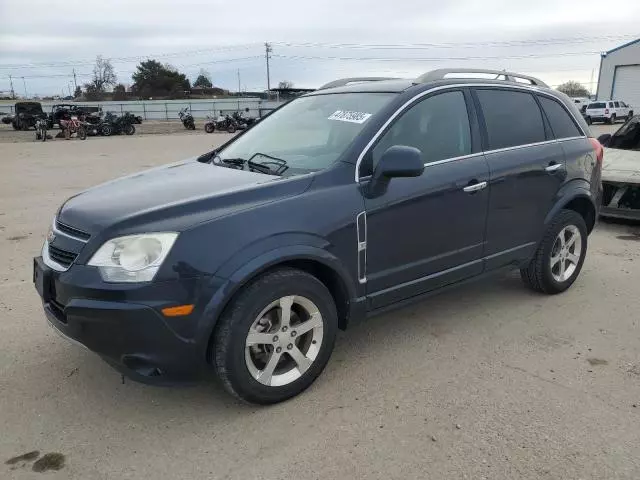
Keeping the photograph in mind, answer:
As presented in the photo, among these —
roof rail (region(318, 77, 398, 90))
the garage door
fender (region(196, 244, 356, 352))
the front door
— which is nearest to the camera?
fender (region(196, 244, 356, 352))

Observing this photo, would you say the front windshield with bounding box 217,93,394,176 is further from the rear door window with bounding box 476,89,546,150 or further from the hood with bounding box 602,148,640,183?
the hood with bounding box 602,148,640,183

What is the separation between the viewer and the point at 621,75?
153 ft

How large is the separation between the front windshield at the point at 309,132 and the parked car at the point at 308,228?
0.02 meters

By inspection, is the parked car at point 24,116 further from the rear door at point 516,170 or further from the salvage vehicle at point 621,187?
the rear door at point 516,170

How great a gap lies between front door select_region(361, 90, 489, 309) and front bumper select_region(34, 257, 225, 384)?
114 cm

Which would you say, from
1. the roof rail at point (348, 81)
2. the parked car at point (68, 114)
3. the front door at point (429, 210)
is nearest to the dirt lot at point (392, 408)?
the front door at point (429, 210)

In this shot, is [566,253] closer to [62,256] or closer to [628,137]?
[62,256]

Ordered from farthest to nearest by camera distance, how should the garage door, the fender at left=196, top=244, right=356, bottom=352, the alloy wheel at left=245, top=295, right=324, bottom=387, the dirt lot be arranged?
the garage door < the alloy wheel at left=245, top=295, right=324, bottom=387 < the fender at left=196, top=244, right=356, bottom=352 < the dirt lot

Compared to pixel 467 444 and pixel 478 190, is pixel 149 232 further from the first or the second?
pixel 478 190

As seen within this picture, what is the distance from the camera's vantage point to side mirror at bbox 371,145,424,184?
3.16 m

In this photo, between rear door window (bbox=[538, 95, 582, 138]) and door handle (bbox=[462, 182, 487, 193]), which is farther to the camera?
rear door window (bbox=[538, 95, 582, 138])

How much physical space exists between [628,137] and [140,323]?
8.22 m

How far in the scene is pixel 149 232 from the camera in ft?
8.91

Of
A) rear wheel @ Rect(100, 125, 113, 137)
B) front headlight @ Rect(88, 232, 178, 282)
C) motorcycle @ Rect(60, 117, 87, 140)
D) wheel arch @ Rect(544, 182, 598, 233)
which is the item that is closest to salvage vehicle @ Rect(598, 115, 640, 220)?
wheel arch @ Rect(544, 182, 598, 233)
